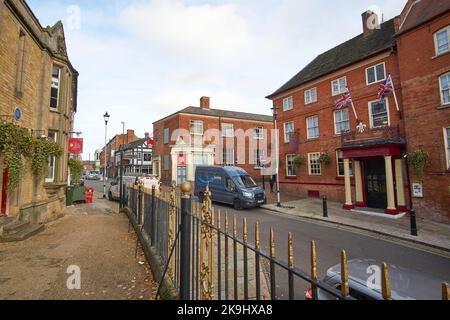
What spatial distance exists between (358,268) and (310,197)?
1706cm

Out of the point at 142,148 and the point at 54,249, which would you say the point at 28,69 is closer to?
the point at 54,249

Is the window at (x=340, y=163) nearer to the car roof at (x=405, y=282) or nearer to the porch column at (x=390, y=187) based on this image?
the porch column at (x=390, y=187)

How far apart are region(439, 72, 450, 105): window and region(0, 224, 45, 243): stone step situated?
1965 centimetres

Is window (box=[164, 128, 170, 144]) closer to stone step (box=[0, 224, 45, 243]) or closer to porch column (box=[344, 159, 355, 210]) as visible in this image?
porch column (box=[344, 159, 355, 210])

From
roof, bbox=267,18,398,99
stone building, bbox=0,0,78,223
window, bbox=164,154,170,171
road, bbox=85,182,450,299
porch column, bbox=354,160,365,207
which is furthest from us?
window, bbox=164,154,170,171

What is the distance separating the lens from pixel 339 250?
26.5 ft

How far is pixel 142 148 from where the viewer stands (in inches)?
A: 1822

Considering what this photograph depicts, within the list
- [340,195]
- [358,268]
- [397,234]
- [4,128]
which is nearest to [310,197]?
[340,195]

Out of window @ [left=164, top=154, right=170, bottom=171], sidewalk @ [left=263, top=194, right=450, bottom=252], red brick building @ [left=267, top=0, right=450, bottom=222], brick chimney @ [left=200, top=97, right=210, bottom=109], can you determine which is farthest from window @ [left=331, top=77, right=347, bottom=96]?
window @ [left=164, top=154, right=170, bottom=171]

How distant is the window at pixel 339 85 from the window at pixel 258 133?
17.8 meters

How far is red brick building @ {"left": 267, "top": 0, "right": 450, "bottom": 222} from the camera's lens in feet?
42.8

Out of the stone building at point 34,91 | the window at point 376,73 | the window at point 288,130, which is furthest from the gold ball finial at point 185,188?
the window at point 288,130
